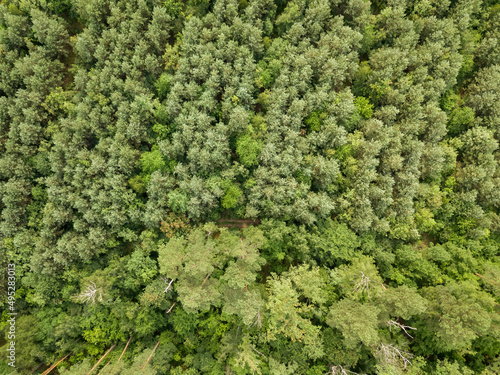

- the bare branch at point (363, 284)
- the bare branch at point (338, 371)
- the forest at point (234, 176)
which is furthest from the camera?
the forest at point (234, 176)

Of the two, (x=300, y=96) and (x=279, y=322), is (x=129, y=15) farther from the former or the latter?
(x=279, y=322)

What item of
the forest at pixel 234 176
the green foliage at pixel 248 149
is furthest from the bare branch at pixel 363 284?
the green foliage at pixel 248 149

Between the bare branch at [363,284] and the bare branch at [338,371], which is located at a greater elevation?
the bare branch at [363,284]

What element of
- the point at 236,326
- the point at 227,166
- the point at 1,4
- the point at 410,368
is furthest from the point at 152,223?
the point at 1,4

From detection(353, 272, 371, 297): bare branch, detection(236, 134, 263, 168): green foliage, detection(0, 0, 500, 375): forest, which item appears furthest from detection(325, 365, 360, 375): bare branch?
detection(236, 134, 263, 168): green foliage

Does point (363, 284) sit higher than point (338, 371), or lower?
higher

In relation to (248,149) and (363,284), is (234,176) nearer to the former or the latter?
(248,149)

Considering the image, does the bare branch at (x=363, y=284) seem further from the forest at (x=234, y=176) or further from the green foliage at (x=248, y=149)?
the green foliage at (x=248, y=149)

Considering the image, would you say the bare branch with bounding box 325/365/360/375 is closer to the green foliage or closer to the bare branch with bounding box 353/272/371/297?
the bare branch with bounding box 353/272/371/297

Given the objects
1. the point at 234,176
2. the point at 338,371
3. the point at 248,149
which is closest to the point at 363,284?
the point at 338,371
